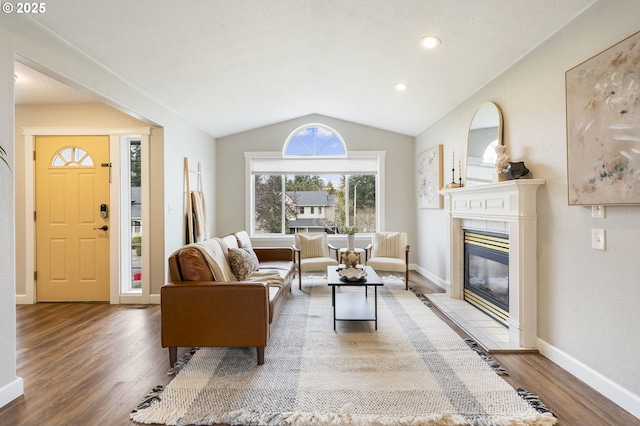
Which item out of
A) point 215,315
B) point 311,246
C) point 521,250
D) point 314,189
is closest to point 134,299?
point 215,315

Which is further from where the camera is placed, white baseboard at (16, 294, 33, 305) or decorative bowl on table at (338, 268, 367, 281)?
white baseboard at (16, 294, 33, 305)

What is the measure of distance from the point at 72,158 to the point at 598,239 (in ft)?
17.6

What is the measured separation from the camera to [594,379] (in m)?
2.18

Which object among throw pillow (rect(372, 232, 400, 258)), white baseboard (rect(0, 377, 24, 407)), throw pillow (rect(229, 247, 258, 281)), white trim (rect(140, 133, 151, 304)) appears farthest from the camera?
throw pillow (rect(372, 232, 400, 258))

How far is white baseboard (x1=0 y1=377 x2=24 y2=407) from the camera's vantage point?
2025 millimetres

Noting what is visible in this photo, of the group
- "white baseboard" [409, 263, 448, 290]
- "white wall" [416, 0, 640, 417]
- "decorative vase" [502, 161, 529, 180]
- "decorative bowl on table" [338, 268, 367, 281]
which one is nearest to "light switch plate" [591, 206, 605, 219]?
"white wall" [416, 0, 640, 417]

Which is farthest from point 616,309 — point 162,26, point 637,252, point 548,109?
point 162,26

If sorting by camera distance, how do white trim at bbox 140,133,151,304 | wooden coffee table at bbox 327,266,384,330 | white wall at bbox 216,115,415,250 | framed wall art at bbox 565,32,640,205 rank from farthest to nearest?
white wall at bbox 216,115,415,250 < white trim at bbox 140,133,151,304 < wooden coffee table at bbox 327,266,384,330 < framed wall art at bbox 565,32,640,205

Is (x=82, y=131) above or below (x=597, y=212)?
above

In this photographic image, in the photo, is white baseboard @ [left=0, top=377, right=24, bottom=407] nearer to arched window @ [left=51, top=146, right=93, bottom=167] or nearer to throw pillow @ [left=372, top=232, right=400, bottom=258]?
arched window @ [left=51, top=146, right=93, bottom=167]

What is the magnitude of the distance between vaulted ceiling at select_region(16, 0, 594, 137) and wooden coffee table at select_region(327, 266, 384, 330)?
2.22 m

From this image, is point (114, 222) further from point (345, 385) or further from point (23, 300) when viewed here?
point (345, 385)

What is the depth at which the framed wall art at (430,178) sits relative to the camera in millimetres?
5008

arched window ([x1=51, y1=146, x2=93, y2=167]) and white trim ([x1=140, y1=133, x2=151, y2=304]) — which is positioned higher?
arched window ([x1=51, y1=146, x2=93, y2=167])
